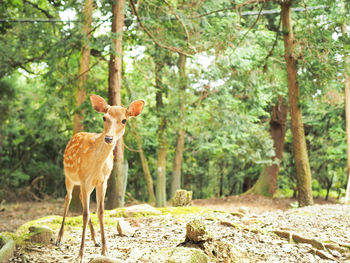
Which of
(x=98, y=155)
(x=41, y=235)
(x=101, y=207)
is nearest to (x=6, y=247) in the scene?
(x=41, y=235)

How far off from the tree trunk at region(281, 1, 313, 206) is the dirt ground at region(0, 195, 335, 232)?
284 cm

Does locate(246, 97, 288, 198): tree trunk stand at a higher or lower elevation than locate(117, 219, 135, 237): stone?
higher

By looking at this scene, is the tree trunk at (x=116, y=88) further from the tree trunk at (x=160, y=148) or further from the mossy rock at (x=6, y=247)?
the tree trunk at (x=160, y=148)

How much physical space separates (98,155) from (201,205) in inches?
375

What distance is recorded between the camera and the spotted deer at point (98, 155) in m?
3.60

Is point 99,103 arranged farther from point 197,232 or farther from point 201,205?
point 201,205

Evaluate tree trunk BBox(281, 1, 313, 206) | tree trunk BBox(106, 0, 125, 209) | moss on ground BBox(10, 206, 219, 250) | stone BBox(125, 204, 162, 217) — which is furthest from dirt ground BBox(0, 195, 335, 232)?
stone BBox(125, 204, 162, 217)

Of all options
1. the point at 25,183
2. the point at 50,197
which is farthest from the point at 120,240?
the point at 25,183

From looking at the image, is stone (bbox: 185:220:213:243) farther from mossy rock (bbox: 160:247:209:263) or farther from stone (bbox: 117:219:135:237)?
stone (bbox: 117:219:135:237)

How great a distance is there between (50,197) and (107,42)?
9924 mm

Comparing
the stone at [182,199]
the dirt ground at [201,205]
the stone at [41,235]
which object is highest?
the stone at [182,199]

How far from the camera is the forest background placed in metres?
7.86

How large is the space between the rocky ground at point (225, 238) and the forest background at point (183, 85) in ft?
7.42

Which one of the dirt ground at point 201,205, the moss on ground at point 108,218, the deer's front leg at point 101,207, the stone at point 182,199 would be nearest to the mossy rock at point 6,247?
the deer's front leg at point 101,207
